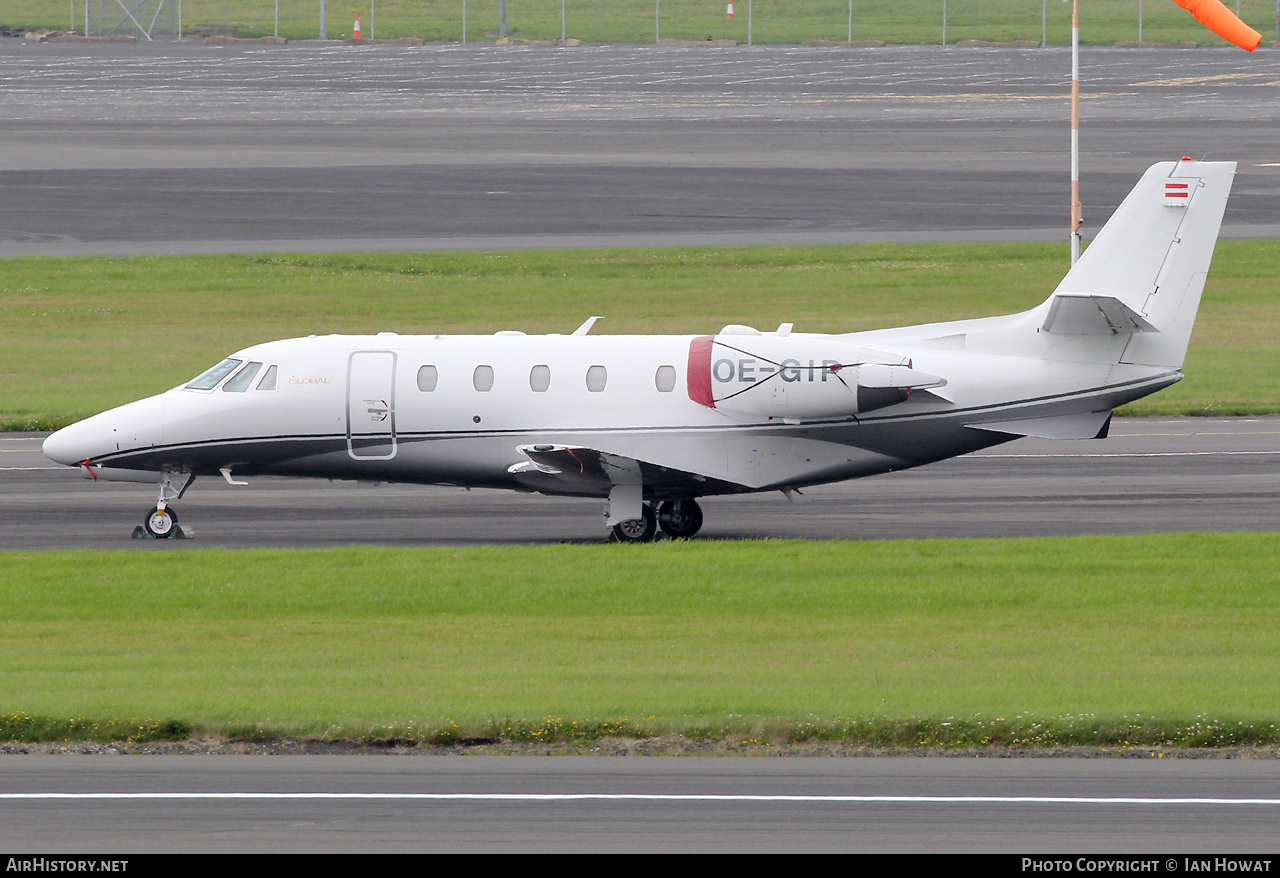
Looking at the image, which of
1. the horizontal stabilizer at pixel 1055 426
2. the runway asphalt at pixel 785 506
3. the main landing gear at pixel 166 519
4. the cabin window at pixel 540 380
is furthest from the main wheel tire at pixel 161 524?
the horizontal stabilizer at pixel 1055 426

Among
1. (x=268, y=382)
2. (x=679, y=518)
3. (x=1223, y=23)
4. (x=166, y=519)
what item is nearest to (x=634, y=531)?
(x=679, y=518)

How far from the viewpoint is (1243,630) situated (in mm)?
17984

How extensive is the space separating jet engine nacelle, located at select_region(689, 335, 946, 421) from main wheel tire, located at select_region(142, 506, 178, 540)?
7.86m

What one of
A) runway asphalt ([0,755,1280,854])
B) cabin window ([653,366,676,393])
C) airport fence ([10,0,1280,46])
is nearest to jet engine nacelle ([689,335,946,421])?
cabin window ([653,366,676,393])

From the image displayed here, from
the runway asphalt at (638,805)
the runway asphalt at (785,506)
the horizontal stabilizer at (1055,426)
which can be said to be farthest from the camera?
the runway asphalt at (785,506)

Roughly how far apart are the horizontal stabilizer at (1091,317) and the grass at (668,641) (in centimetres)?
285

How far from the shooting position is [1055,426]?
23672mm

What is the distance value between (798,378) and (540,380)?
3667 millimetres

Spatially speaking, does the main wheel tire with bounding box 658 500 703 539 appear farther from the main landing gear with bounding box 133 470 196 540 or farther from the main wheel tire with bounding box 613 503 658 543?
the main landing gear with bounding box 133 470 196 540

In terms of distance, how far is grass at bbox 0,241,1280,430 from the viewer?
40.6 m

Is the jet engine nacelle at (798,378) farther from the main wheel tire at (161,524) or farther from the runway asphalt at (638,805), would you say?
the runway asphalt at (638,805)

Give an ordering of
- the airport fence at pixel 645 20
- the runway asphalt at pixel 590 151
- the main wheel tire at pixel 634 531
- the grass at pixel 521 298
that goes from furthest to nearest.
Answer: the airport fence at pixel 645 20 → the runway asphalt at pixel 590 151 → the grass at pixel 521 298 → the main wheel tire at pixel 634 531

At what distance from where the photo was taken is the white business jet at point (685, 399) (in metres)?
23.5

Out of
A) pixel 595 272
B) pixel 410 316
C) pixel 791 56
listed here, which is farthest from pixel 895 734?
pixel 791 56
